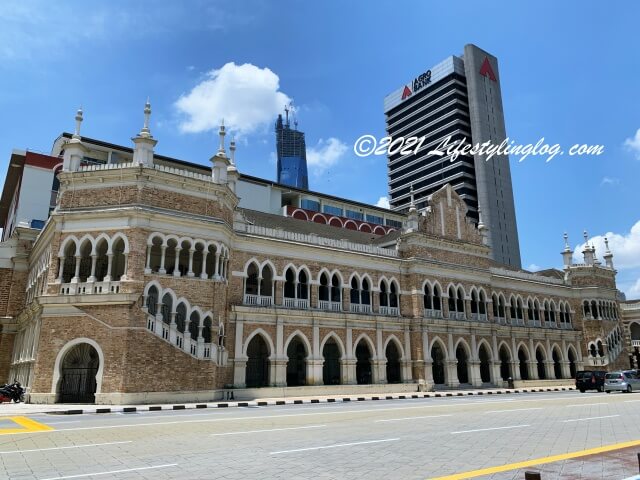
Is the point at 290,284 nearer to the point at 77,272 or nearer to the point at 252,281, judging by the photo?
the point at 252,281

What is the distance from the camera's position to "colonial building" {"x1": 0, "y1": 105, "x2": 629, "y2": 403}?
21.4 metres

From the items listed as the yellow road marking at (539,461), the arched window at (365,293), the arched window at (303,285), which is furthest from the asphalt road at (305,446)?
the arched window at (365,293)

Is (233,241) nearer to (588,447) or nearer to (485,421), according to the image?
(485,421)

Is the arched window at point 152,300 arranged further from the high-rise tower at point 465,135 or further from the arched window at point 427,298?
the high-rise tower at point 465,135

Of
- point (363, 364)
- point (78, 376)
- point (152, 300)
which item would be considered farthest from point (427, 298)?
point (78, 376)

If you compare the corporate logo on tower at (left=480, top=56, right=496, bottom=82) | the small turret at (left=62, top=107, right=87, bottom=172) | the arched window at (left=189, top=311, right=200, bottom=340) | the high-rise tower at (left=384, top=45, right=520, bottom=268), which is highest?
the corporate logo on tower at (left=480, top=56, right=496, bottom=82)

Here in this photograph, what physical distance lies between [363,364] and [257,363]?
8.29 metres

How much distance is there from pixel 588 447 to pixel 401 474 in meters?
4.34

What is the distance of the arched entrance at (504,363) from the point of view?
→ 39.0 m

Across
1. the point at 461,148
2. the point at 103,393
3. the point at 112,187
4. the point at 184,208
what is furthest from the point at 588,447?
the point at 461,148

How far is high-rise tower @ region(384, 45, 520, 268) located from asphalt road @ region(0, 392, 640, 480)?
83108 mm

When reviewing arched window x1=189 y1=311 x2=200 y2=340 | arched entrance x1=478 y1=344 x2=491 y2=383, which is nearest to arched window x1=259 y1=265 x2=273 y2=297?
arched window x1=189 y1=311 x2=200 y2=340

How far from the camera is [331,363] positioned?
3177 centimetres

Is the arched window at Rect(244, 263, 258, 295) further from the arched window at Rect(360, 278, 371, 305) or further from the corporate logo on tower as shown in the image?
the corporate logo on tower
